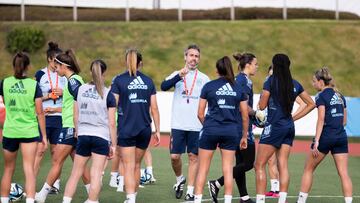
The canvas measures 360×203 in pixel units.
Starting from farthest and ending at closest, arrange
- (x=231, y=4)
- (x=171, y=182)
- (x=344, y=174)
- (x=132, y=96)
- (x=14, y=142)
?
(x=231, y=4)
(x=171, y=182)
(x=344, y=174)
(x=132, y=96)
(x=14, y=142)

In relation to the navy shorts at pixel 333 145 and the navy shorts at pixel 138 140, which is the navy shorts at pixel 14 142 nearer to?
the navy shorts at pixel 138 140

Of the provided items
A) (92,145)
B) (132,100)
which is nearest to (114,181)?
(132,100)

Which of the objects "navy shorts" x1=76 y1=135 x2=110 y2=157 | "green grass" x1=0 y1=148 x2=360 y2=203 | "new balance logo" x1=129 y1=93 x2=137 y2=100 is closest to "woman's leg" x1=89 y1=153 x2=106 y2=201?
"navy shorts" x1=76 y1=135 x2=110 y2=157

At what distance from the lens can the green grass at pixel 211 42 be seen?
45594 millimetres

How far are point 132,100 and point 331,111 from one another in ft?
9.53

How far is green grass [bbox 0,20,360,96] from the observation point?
45.6 meters

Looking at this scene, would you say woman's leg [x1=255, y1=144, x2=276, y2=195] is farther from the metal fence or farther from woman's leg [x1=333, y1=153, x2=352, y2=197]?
the metal fence

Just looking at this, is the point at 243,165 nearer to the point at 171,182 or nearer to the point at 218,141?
the point at 218,141

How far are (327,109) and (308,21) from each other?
3605 cm

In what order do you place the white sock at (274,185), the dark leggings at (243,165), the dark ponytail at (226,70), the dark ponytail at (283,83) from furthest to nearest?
the white sock at (274,185)
the dark leggings at (243,165)
the dark ponytail at (283,83)
the dark ponytail at (226,70)

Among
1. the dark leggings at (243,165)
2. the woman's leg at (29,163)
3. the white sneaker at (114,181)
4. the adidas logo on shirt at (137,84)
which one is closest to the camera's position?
the woman's leg at (29,163)

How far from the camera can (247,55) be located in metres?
15.1

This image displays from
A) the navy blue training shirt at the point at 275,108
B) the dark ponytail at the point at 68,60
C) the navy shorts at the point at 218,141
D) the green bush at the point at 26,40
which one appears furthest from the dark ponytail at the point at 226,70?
the green bush at the point at 26,40

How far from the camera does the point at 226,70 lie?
13797mm
